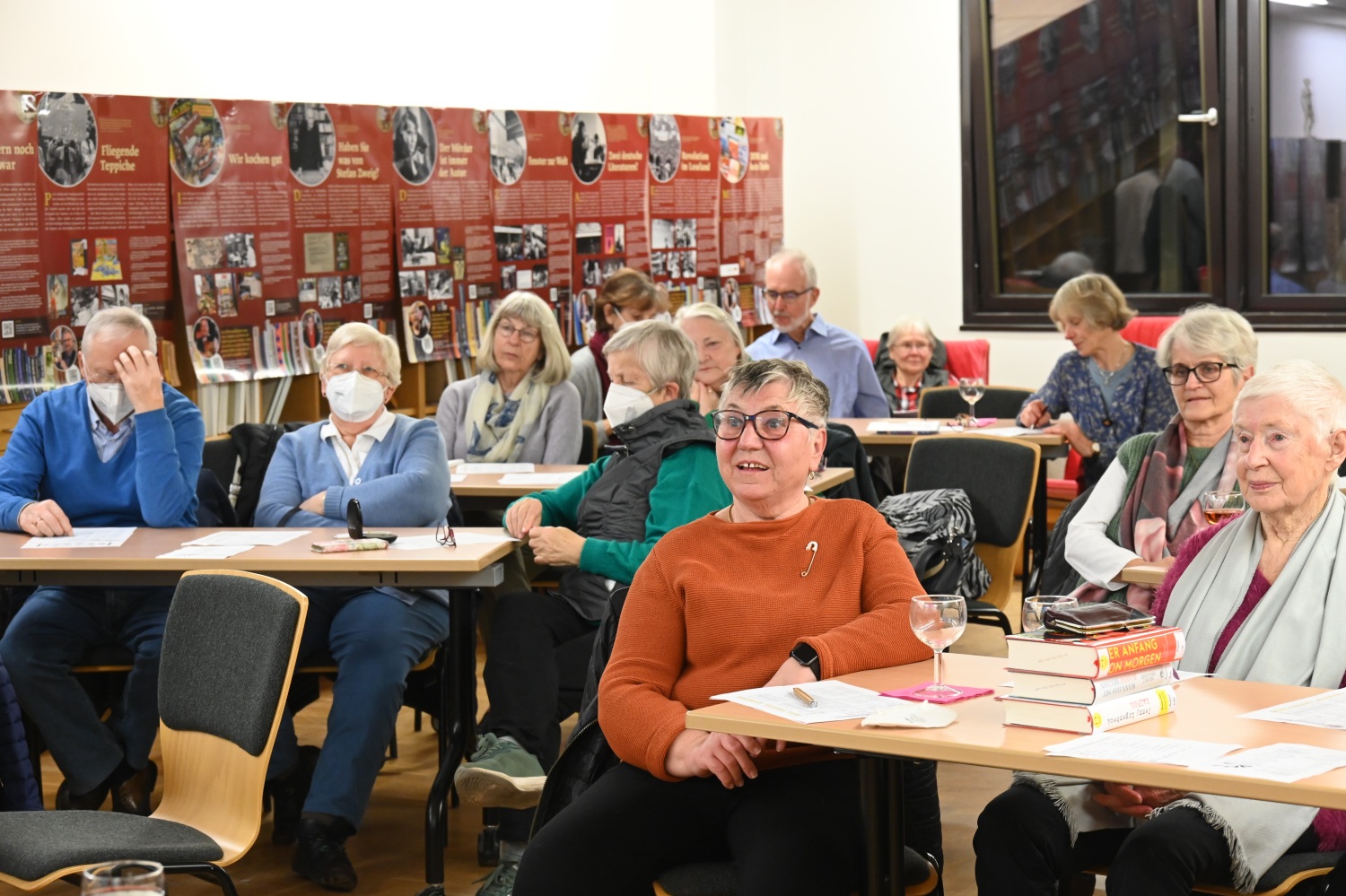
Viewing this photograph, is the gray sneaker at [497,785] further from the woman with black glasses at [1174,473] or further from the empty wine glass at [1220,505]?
the empty wine glass at [1220,505]

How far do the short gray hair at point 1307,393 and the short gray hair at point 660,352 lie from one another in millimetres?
1973

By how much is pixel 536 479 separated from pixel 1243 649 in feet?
10.2

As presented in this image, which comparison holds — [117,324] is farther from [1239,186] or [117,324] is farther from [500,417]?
[1239,186]

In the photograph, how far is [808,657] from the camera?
2688 mm

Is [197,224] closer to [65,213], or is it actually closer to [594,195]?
[65,213]

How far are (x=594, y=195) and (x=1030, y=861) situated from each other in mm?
6154

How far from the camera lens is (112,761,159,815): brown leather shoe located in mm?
4434

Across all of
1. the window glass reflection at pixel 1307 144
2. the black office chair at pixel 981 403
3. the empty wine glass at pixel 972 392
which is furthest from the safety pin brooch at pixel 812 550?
the window glass reflection at pixel 1307 144

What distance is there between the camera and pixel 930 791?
2.82 m

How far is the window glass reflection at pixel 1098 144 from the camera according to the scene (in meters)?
8.64

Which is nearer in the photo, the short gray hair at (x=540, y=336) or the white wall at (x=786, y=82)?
the short gray hair at (x=540, y=336)

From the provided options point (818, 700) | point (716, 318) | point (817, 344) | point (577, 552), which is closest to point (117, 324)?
point (577, 552)

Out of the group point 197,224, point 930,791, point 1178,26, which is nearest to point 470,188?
point 197,224

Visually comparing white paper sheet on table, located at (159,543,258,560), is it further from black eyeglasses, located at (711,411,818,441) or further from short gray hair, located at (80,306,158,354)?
black eyeglasses, located at (711,411,818,441)
